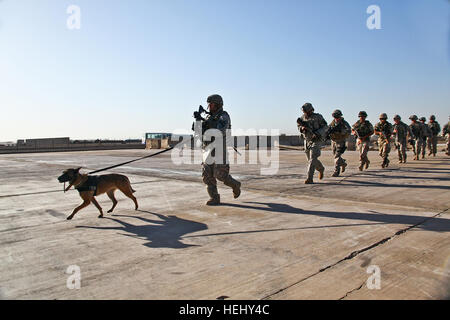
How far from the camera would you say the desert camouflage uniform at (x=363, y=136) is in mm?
10148

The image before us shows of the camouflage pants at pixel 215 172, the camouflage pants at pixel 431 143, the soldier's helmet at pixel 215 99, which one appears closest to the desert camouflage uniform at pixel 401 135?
the camouflage pants at pixel 431 143

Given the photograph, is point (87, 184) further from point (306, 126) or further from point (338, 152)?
point (338, 152)

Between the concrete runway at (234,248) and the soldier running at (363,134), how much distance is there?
165 inches

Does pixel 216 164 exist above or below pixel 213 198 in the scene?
above

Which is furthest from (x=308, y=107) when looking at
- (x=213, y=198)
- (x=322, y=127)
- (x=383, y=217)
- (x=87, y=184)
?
(x=87, y=184)

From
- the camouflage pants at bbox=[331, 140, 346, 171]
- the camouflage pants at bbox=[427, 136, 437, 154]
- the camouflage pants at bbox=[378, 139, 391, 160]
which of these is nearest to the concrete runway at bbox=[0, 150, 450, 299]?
the camouflage pants at bbox=[331, 140, 346, 171]

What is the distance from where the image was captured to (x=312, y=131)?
309 inches

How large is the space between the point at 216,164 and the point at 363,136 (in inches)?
265

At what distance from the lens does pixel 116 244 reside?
11.1 feet

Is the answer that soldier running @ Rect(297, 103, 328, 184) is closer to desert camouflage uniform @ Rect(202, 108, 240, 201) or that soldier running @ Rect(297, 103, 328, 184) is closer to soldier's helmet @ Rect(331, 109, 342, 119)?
soldier's helmet @ Rect(331, 109, 342, 119)

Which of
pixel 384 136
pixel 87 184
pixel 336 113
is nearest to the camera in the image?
pixel 87 184

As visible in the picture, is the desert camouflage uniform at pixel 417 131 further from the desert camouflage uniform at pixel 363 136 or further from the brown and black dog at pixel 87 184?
the brown and black dog at pixel 87 184

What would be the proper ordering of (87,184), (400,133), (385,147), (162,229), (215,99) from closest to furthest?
(162,229) < (87,184) < (215,99) < (385,147) < (400,133)
